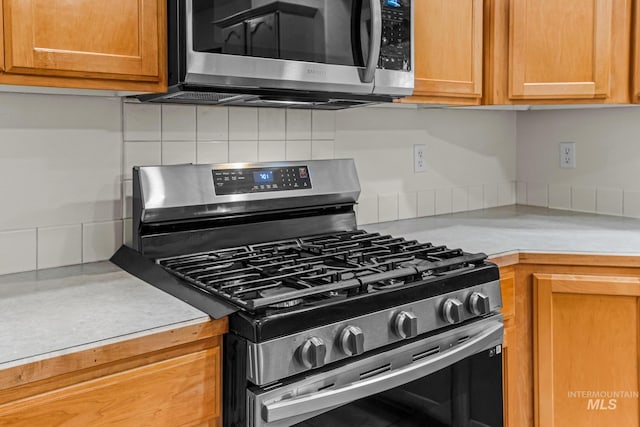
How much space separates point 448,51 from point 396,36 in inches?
10.9

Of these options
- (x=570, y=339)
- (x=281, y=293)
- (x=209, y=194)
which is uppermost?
(x=209, y=194)

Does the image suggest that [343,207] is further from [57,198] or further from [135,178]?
[57,198]

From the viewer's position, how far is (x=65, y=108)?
150 cm

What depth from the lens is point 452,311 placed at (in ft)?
Result: 4.44

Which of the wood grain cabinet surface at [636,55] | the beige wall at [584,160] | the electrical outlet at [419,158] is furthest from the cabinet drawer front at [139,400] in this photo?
the beige wall at [584,160]

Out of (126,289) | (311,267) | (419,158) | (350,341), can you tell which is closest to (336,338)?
(350,341)

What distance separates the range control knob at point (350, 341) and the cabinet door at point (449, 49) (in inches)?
34.7

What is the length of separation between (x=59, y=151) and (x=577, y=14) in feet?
5.30

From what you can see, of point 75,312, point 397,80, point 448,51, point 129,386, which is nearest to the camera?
point 129,386

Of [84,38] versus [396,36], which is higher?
[396,36]

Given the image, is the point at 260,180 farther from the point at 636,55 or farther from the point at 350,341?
the point at 636,55

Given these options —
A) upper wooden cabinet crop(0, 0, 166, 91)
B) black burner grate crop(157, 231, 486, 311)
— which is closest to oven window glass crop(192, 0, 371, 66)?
upper wooden cabinet crop(0, 0, 166, 91)

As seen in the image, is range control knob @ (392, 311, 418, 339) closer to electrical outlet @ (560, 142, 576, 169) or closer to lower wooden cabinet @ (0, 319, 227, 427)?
lower wooden cabinet @ (0, 319, 227, 427)

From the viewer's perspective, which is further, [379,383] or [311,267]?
[311,267]
